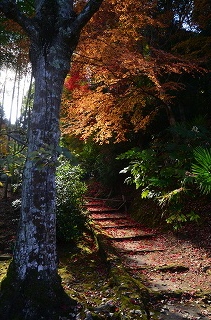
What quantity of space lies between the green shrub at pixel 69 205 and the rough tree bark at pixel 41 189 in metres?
2.82

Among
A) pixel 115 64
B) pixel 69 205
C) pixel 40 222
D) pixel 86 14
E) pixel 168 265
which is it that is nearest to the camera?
pixel 40 222

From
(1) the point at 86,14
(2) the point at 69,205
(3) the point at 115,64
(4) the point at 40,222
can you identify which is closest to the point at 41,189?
(4) the point at 40,222

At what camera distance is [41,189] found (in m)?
3.12

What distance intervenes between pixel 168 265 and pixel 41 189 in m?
3.44

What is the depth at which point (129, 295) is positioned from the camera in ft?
11.9

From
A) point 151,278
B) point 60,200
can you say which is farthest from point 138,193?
point 151,278

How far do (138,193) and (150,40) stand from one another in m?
5.77

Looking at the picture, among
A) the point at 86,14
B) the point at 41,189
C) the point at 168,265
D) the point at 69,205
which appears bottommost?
the point at 168,265

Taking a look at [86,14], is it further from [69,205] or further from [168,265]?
[69,205]

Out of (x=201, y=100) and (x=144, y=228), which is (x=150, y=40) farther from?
(x=144, y=228)

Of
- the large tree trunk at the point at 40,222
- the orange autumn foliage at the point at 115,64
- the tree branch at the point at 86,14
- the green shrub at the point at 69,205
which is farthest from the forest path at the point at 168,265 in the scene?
the tree branch at the point at 86,14

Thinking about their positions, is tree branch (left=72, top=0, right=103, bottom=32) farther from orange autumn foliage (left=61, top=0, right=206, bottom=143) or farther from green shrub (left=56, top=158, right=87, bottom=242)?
green shrub (left=56, top=158, right=87, bottom=242)

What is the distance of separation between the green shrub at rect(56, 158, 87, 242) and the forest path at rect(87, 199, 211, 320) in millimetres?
935

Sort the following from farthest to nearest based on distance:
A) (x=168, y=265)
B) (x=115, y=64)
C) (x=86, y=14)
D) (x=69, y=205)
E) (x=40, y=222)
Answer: (x=69, y=205) → (x=115, y=64) → (x=168, y=265) → (x=86, y=14) → (x=40, y=222)
